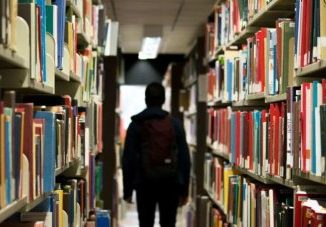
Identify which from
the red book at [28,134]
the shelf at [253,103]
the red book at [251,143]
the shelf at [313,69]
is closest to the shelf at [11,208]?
the red book at [28,134]

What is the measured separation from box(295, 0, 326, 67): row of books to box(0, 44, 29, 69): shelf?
→ 1.01 m

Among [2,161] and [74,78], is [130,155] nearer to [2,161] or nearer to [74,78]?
[74,78]

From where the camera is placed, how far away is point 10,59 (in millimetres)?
1509

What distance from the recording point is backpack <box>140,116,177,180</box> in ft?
13.0

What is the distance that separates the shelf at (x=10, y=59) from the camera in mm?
1447

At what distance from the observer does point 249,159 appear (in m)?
3.02

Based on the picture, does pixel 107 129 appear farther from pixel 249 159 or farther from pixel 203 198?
pixel 249 159

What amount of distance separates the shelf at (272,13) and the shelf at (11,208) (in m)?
1.49

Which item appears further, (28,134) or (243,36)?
(243,36)

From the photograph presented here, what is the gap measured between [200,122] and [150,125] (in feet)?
5.95

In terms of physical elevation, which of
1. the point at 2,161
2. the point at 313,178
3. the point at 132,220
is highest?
the point at 2,161

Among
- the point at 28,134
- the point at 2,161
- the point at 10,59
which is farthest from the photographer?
the point at 28,134

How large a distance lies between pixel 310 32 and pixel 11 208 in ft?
4.01

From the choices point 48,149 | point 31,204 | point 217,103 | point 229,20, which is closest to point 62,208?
point 48,149
